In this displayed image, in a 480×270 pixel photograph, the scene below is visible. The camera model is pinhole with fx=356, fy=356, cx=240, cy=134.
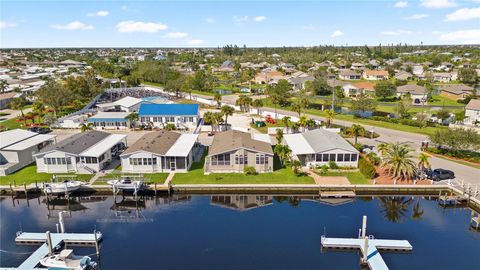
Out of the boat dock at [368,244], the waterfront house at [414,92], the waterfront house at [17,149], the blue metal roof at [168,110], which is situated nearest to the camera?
the boat dock at [368,244]

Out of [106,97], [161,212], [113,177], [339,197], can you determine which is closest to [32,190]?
[113,177]

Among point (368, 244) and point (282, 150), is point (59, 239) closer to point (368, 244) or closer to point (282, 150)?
point (282, 150)

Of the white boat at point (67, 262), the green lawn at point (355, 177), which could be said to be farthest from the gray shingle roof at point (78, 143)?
the green lawn at point (355, 177)

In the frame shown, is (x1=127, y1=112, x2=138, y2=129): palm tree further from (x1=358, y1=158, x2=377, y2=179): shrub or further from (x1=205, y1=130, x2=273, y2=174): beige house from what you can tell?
(x1=358, y1=158, x2=377, y2=179): shrub

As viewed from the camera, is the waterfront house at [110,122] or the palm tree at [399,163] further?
the waterfront house at [110,122]

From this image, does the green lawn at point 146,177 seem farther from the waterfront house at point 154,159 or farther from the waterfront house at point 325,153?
the waterfront house at point 325,153

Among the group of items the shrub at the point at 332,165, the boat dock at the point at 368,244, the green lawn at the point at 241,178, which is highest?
the shrub at the point at 332,165

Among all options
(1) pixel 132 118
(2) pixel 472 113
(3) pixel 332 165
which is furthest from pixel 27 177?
(2) pixel 472 113

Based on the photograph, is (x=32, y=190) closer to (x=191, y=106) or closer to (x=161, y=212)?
(x=161, y=212)
